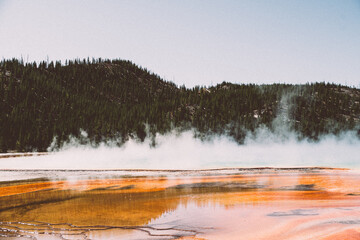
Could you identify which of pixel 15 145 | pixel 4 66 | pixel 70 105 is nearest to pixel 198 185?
pixel 15 145

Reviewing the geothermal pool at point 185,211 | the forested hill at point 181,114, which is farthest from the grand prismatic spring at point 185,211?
the forested hill at point 181,114

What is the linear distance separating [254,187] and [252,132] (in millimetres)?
68503

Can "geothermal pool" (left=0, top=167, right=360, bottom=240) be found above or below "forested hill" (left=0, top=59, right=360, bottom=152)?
below

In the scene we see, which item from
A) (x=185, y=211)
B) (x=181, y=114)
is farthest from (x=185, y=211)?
(x=181, y=114)

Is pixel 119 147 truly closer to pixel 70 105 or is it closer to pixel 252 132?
pixel 252 132

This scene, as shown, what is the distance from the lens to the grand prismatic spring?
908 cm

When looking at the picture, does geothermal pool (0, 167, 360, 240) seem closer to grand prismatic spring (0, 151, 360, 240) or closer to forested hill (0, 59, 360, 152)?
grand prismatic spring (0, 151, 360, 240)

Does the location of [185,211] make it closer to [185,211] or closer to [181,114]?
[185,211]

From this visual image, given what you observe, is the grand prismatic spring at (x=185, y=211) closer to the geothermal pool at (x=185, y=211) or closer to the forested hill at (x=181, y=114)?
the geothermal pool at (x=185, y=211)

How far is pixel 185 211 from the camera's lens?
11.7 metres

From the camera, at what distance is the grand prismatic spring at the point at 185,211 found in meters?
9.08

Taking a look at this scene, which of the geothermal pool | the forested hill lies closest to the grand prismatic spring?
A: the geothermal pool

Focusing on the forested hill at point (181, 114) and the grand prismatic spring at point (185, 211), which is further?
the forested hill at point (181, 114)

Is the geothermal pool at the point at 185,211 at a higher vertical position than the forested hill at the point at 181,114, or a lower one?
lower
